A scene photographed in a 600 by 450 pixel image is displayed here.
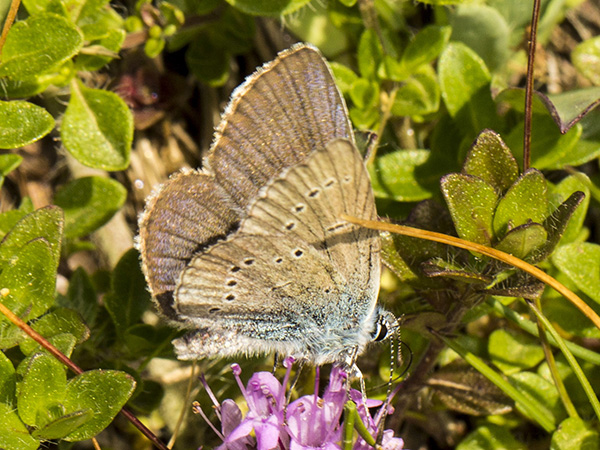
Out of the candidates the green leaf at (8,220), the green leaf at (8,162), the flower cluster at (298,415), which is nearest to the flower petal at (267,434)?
the flower cluster at (298,415)

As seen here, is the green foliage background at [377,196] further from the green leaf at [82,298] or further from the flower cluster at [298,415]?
the flower cluster at [298,415]

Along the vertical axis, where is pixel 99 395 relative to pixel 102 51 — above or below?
below

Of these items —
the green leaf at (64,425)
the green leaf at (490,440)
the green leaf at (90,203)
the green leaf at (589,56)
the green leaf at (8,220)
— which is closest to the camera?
the green leaf at (64,425)

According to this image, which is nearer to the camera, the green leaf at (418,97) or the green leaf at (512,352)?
the green leaf at (512,352)

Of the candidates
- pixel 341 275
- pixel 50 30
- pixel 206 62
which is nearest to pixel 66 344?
pixel 341 275

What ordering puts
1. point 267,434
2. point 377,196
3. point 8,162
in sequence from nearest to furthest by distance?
point 267,434 < point 8,162 < point 377,196

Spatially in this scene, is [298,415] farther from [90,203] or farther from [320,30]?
[320,30]

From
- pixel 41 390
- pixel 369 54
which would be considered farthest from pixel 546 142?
pixel 41 390
